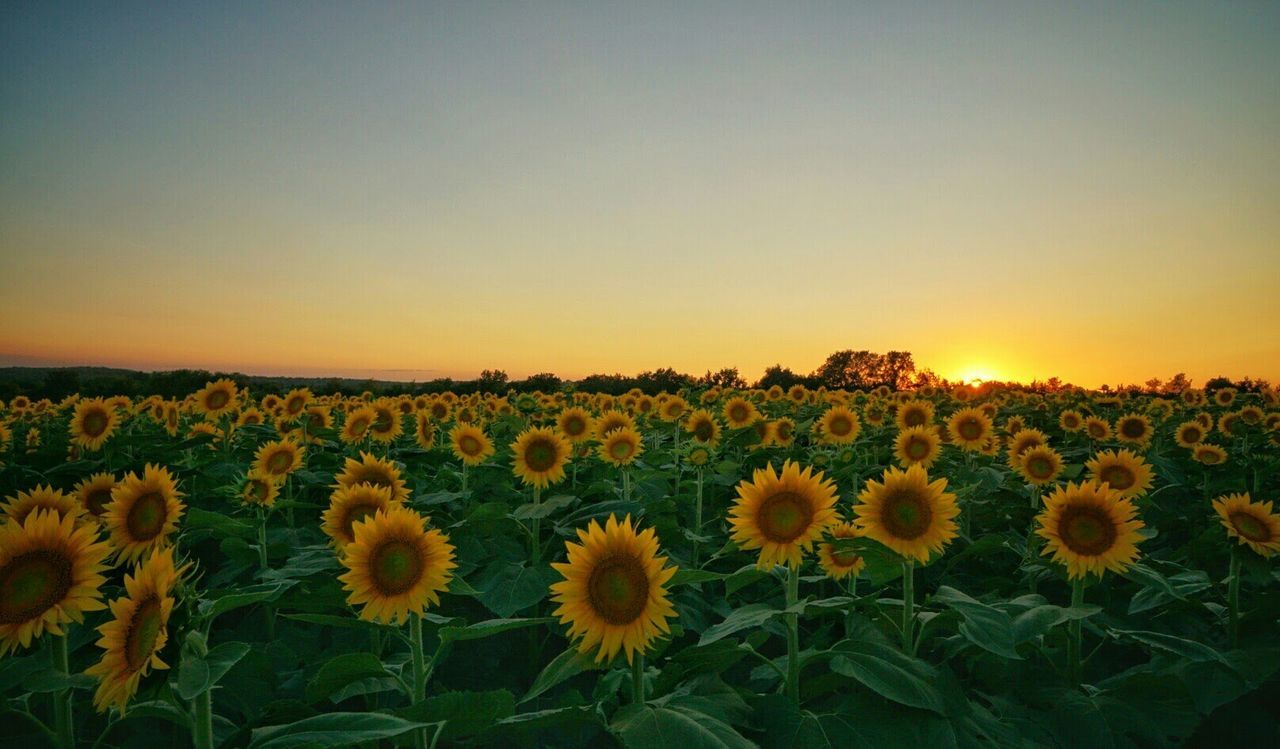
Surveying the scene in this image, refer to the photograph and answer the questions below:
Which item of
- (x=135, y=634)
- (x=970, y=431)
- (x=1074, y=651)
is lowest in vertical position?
(x=1074, y=651)

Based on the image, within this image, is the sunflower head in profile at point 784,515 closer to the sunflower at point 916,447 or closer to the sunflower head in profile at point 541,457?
the sunflower head in profile at point 541,457

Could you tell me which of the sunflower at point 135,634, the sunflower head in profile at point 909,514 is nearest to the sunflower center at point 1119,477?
the sunflower head in profile at point 909,514

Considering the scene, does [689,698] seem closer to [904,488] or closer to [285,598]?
[904,488]

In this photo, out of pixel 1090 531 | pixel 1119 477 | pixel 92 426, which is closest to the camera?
pixel 1090 531

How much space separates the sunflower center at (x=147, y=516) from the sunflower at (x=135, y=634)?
1729mm

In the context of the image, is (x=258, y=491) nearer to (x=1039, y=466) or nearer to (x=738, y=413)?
(x=1039, y=466)

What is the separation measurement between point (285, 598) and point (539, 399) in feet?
35.1

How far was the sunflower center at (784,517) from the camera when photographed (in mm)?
3297

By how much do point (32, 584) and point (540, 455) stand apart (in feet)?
11.9

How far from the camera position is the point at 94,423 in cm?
800

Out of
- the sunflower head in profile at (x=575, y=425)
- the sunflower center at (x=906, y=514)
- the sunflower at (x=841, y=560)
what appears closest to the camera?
the sunflower center at (x=906, y=514)

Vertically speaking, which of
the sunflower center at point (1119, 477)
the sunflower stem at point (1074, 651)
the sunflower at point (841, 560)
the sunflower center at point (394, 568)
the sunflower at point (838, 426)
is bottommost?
the sunflower stem at point (1074, 651)

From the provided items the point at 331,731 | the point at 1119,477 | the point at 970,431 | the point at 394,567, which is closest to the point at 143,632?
the point at 331,731

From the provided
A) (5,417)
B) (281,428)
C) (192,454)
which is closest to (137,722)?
(192,454)
